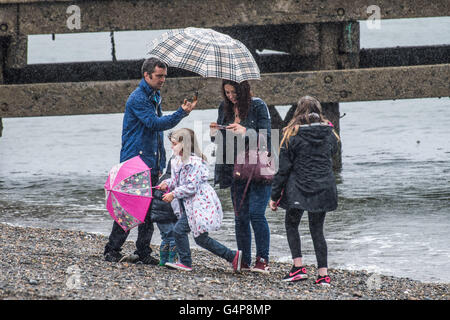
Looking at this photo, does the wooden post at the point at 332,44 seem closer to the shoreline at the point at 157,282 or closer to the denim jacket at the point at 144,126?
the shoreline at the point at 157,282

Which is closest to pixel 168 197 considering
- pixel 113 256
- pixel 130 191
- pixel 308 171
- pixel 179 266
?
pixel 130 191

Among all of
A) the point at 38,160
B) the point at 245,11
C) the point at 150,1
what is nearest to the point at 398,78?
the point at 245,11

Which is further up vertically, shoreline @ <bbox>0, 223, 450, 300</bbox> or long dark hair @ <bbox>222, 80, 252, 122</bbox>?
long dark hair @ <bbox>222, 80, 252, 122</bbox>

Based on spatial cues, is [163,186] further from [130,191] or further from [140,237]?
[140,237]

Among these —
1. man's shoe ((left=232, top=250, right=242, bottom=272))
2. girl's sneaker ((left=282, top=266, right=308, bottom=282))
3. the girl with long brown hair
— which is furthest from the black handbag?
girl's sneaker ((left=282, top=266, right=308, bottom=282))

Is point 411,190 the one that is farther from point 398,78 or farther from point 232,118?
point 232,118

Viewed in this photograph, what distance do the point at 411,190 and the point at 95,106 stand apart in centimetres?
463

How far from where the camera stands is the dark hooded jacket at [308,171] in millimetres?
5723

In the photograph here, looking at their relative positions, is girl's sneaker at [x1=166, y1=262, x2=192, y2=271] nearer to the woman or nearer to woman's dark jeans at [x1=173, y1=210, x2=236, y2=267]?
woman's dark jeans at [x1=173, y1=210, x2=236, y2=267]

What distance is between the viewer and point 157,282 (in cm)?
548

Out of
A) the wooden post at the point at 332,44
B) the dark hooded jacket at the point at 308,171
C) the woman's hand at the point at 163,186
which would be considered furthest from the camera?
the wooden post at the point at 332,44

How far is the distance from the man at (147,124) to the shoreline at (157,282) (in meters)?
0.37

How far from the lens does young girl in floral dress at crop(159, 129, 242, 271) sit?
585 centimetres

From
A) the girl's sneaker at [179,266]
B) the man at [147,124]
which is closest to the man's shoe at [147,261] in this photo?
the man at [147,124]
